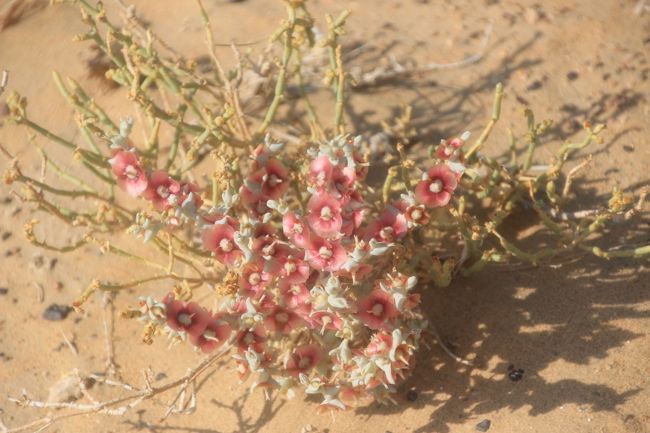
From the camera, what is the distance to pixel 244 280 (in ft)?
6.48

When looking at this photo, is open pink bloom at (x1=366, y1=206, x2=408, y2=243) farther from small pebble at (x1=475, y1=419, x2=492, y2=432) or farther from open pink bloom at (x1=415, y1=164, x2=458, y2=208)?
small pebble at (x1=475, y1=419, x2=492, y2=432)

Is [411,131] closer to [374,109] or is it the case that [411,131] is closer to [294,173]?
[374,109]

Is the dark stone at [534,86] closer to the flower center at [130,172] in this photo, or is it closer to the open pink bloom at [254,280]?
the open pink bloom at [254,280]

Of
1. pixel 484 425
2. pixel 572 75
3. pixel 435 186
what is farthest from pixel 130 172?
pixel 572 75

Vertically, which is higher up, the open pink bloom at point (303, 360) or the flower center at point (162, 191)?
the flower center at point (162, 191)

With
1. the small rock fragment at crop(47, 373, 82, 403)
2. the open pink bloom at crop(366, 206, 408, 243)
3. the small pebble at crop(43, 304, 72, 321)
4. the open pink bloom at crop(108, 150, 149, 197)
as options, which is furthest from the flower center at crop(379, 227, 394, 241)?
the small pebble at crop(43, 304, 72, 321)

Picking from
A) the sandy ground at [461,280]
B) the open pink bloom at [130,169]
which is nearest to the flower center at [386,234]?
the sandy ground at [461,280]

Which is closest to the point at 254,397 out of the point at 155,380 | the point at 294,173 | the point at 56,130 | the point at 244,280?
the point at 155,380

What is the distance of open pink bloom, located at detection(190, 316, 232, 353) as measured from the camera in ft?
6.36

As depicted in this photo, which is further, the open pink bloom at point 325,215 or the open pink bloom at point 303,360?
the open pink bloom at point 303,360

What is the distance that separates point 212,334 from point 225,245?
0.22 m

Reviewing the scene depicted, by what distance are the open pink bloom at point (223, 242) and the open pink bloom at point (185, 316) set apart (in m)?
0.14

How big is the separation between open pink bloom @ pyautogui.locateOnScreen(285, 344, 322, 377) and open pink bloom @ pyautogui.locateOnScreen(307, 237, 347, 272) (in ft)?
1.00

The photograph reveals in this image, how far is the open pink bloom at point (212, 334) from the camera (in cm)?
194
